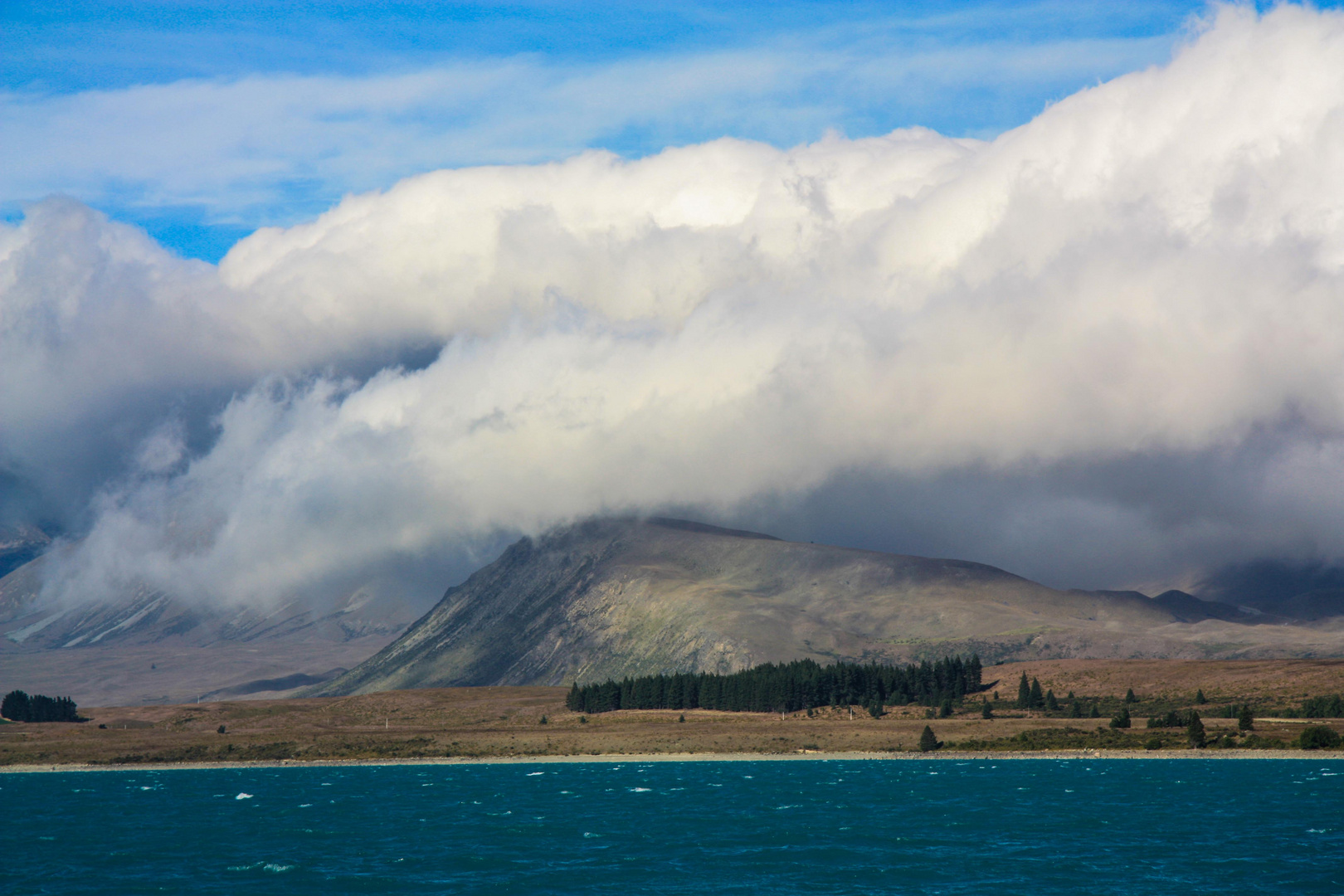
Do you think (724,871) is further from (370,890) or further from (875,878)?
(370,890)

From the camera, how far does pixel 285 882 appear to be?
3984 inches

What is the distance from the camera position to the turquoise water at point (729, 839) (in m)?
97.6

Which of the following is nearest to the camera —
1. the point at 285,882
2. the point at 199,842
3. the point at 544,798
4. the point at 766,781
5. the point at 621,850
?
the point at 285,882

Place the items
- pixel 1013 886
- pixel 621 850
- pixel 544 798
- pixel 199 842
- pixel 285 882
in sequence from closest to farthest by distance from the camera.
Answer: pixel 1013 886 < pixel 285 882 < pixel 621 850 < pixel 199 842 < pixel 544 798

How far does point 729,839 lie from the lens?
119688mm

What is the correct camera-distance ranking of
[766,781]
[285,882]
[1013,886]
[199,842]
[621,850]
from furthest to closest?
[766,781], [199,842], [621,850], [285,882], [1013,886]

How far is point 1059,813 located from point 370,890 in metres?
72.4

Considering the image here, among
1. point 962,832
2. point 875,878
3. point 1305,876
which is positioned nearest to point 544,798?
point 962,832

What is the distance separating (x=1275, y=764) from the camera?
188 metres

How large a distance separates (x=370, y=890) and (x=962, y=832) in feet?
180

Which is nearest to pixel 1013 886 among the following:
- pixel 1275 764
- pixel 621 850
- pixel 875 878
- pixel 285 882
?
pixel 875 878

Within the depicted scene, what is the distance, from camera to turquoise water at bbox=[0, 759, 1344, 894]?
320 feet

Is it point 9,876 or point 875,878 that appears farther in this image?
point 9,876

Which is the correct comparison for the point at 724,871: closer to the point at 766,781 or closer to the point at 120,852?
the point at 120,852
